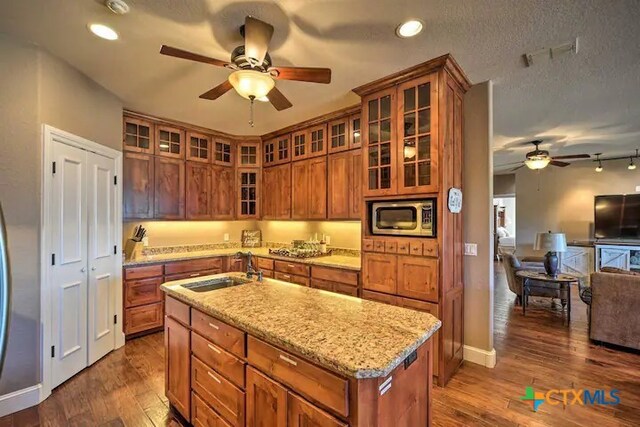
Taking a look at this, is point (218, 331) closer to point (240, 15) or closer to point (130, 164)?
point (240, 15)

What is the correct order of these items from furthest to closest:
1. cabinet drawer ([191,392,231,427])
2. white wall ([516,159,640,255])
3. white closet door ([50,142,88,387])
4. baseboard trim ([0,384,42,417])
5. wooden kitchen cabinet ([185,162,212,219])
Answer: white wall ([516,159,640,255]) < wooden kitchen cabinet ([185,162,212,219]) < white closet door ([50,142,88,387]) < baseboard trim ([0,384,42,417]) < cabinet drawer ([191,392,231,427])

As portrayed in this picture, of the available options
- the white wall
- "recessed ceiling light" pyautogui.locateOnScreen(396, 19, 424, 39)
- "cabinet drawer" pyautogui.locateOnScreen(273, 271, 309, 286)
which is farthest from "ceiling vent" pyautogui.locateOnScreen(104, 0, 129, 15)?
the white wall

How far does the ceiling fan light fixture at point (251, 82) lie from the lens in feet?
6.53

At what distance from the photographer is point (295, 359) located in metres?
1.30

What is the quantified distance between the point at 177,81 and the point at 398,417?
131 inches

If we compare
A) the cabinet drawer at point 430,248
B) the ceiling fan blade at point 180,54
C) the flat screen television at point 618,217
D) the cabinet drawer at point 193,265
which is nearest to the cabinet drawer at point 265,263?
the cabinet drawer at point 193,265

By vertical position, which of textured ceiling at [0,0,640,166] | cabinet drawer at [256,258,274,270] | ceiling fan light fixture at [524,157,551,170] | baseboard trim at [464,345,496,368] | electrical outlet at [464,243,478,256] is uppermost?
textured ceiling at [0,0,640,166]

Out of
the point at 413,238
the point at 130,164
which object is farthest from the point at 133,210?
the point at 413,238

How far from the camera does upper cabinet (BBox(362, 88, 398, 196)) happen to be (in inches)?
115

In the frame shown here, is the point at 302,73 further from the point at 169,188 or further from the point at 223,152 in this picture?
the point at 223,152

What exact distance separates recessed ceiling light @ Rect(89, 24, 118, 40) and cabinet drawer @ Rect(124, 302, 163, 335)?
114 inches

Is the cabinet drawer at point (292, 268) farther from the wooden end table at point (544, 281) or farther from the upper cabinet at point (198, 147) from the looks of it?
the wooden end table at point (544, 281)

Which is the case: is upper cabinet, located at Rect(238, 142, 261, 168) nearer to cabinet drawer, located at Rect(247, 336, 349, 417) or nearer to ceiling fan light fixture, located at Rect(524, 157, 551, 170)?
cabinet drawer, located at Rect(247, 336, 349, 417)

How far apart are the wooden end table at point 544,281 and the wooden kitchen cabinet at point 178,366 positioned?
4.60 metres
